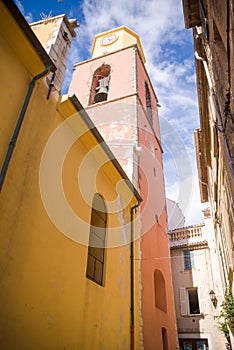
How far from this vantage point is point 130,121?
12.5 meters

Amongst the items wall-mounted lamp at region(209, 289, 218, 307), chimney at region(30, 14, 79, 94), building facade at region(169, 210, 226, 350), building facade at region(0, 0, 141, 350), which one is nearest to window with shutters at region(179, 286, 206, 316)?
building facade at region(169, 210, 226, 350)

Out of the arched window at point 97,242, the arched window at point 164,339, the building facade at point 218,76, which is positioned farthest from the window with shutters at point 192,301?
the arched window at point 97,242

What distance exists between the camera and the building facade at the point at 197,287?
14.1 m

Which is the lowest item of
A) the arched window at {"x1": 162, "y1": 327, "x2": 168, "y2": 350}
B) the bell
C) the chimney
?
the arched window at {"x1": 162, "y1": 327, "x2": 168, "y2": 350}

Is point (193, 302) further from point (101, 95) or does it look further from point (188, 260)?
point (101, 95)

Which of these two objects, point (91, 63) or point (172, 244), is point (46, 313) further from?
point (91, 63)

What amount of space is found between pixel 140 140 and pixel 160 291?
5815 mm

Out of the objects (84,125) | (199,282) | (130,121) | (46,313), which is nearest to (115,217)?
(84,125)

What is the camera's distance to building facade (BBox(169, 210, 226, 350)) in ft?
46.3

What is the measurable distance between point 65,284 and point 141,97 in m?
11.4

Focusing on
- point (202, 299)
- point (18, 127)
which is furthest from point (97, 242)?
point (202, 299)

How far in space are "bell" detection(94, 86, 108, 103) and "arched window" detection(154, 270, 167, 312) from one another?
30.0ft

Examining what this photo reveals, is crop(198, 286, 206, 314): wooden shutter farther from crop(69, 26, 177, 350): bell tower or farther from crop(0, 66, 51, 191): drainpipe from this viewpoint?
crop(0, 66, 51, 191): drainpipe

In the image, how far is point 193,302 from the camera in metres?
15.6
